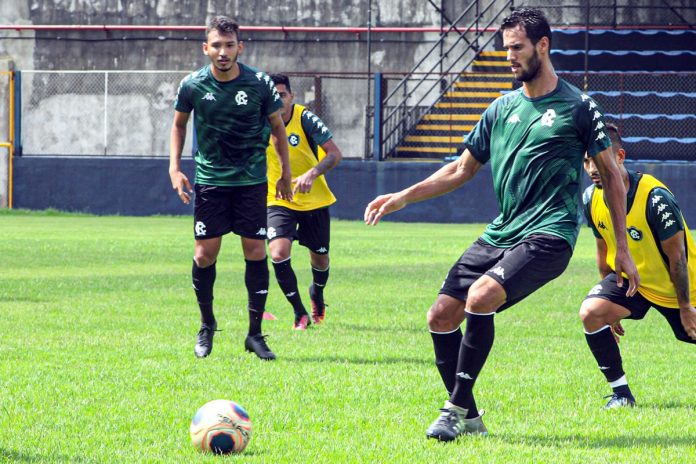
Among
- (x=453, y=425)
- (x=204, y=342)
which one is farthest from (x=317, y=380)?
(x=453, y=425)

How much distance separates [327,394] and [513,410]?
3.29 feet

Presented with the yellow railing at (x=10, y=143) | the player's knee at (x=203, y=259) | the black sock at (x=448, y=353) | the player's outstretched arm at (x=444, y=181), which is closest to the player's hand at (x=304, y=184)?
the player's knee at (x=203, y=259)

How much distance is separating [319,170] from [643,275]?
3.25 metres

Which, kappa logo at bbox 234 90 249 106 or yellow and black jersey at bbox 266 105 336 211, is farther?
yellow and black jersey at bbox 266 105 336 211

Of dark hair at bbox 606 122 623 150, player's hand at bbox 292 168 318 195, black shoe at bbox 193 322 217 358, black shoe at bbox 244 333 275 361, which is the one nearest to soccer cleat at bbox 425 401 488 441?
dark hair at bbox 606 122 623 150

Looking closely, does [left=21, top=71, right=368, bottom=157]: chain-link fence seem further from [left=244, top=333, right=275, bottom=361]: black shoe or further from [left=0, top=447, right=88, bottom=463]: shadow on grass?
[left=0, top=447, right=88, bottom=463]: shadow on grass

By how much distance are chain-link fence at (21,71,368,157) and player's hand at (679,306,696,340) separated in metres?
25.3

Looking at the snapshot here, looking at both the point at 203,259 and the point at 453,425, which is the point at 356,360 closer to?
the point at 203,259

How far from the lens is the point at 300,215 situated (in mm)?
10852

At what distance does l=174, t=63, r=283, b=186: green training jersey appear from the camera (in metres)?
8.38

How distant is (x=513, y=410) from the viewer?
6.53m

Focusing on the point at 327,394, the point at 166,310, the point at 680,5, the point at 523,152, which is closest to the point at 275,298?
the point at 166,310

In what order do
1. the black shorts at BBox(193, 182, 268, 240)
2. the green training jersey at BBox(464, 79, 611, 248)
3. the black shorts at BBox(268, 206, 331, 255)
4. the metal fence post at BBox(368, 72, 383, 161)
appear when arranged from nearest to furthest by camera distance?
the green training jersey at BBox(464, 79, 611, 248), the black shorts at BBox(193, 182, 268, 240), the black shorts at BBox(268, 206, 331, 255), the metal fence post at BBox(368, 72, 383, 161)

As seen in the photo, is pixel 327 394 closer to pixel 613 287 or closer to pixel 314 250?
pixel 613 287
